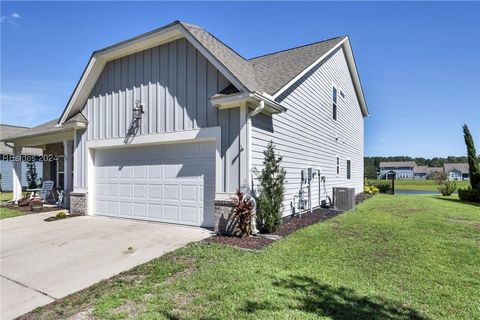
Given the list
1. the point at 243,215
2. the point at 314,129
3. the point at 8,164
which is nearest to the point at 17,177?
the point at 8,164

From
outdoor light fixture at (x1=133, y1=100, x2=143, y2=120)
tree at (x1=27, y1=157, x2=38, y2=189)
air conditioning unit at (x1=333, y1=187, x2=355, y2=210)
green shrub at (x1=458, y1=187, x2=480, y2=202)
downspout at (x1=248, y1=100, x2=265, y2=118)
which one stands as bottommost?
green shrub at (x1=458, y1=187, x2=480, y2=202)

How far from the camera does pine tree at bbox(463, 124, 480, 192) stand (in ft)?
58.7

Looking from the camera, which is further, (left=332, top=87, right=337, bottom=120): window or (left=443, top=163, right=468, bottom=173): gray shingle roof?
(left=443, top=163, right=468, bottom=173): gray shingle roof

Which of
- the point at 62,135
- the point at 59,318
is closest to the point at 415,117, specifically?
the point at 62,135

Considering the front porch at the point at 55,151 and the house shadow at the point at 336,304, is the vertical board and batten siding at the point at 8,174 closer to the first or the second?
the front porch at the point at 55,151

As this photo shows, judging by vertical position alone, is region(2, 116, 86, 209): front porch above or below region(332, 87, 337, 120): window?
below

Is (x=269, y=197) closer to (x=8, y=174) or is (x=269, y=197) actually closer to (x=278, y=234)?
(x=278, y=234)

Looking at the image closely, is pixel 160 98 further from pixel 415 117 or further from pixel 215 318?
pixel 415 117

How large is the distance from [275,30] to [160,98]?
7.20m

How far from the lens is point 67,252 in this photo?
6070mm

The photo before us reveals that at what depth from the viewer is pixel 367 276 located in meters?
4.54

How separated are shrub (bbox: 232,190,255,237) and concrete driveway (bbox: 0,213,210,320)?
984 mm

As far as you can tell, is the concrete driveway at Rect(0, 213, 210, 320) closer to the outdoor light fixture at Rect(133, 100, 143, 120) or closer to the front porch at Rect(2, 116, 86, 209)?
the front porch at Rect(2, 116, 86, 209)

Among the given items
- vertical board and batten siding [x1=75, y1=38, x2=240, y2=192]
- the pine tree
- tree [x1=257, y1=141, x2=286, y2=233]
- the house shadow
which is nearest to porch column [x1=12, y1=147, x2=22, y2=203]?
vertical board and batten siding [x1=75, y1=38, x2=240, y2=192]
